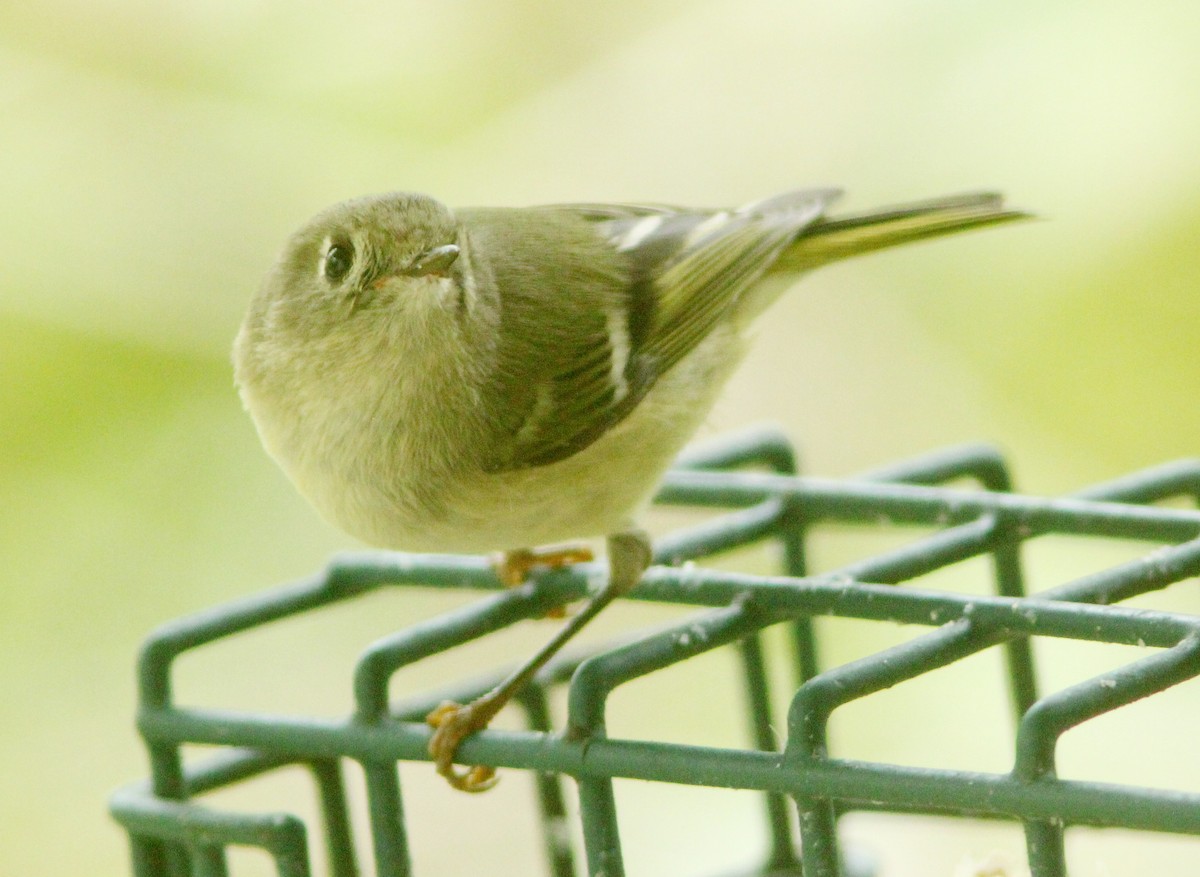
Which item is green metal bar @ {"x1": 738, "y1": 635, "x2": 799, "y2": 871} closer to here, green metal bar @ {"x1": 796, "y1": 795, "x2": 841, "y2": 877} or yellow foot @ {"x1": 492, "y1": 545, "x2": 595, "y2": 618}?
yellow foot @ {"x1": 492, "y1": 545, "x2": 595, "y2": 618}

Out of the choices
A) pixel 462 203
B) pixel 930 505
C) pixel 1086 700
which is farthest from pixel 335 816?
pixel 462 203

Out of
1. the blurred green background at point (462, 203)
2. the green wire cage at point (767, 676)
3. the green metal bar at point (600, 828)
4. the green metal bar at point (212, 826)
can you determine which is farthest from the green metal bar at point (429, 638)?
the blurred green background at point (462, 203)

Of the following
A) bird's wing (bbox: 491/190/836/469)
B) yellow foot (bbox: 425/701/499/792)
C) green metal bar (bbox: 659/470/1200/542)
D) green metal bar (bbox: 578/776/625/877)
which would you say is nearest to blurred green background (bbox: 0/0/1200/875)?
green metal bar (bbox: 659/470/1200/542)

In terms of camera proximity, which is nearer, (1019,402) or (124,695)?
(124,695)

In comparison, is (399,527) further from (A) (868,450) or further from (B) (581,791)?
(A) (868,450)

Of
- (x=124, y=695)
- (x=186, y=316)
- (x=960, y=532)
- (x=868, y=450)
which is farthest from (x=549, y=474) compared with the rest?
(x=868, y=450)

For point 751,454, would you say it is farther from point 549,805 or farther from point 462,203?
point 462,203
